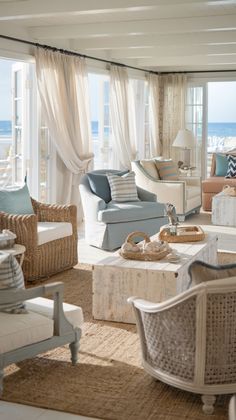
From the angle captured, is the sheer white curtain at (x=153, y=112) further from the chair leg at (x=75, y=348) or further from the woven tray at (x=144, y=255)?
the chair leg at (x=75, y=348)

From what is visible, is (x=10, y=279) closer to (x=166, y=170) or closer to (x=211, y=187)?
(x=166, y=170)

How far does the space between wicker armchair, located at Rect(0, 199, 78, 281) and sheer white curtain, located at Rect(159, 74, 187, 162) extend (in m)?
6.73

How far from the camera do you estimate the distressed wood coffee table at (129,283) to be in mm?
4734

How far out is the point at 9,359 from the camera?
3547 mm

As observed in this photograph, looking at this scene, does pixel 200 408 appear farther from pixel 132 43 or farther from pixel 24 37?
pixel 132 43

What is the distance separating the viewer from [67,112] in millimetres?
8625

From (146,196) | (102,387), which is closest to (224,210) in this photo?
(146,196)

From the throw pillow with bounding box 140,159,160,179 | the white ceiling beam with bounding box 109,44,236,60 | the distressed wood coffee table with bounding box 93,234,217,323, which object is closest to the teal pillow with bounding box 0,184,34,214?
the distressed wood coffee table with bounding box 93,234,217,323

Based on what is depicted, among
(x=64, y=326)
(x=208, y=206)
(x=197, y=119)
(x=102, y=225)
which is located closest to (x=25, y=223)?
(x=102, y=225)

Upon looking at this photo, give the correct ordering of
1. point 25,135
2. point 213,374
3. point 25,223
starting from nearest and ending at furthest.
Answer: point 213,374 < point 25,223 < point 25,135

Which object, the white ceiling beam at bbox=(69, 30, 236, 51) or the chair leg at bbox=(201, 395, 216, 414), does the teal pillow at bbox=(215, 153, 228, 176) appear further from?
the chair leg at bbox=(201, 395, 216, 414)

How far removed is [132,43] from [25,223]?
3767 millimetres

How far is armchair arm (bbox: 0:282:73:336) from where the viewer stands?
3611mm

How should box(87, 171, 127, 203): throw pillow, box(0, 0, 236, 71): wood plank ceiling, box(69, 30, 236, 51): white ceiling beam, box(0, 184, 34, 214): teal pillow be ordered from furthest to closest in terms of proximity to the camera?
box(69, 30, 236, 51): white ceiling beam
box(87, 171, 127, 203): throw pillow
box(0, 184, 34, 214): teal pillow
box(0, 0, 236, 71): wood plank ceiling
